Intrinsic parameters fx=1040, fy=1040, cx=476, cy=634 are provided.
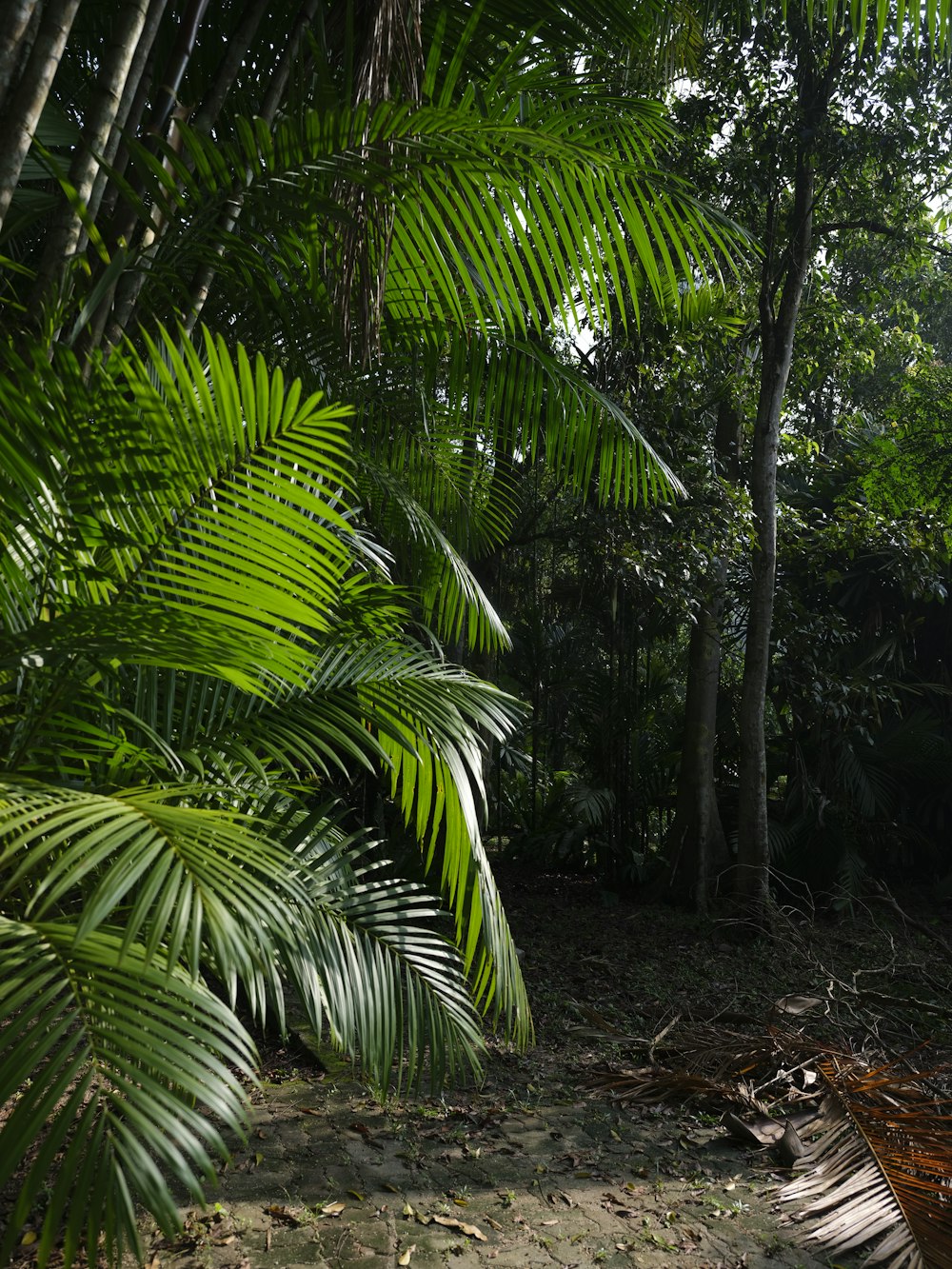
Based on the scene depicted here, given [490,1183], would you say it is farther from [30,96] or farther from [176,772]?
[30,96]

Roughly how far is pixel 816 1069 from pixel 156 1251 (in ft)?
8.64

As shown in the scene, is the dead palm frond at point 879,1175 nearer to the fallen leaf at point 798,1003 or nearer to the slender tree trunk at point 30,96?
the fallen leaf at point 798,1003

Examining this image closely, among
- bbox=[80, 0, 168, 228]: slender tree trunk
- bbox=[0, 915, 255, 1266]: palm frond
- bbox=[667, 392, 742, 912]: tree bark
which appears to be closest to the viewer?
bbox=[0, 915, 255, 1266]: palm frond

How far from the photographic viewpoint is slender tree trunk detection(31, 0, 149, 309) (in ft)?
7.38

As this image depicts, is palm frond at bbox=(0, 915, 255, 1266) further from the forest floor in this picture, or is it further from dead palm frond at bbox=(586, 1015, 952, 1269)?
dead palm frond at bbox=(586, 1015, 952, 1269)

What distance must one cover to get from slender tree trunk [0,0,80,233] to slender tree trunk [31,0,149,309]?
0.13 meters

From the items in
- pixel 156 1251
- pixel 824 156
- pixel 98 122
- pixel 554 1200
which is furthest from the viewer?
pixel 824 156

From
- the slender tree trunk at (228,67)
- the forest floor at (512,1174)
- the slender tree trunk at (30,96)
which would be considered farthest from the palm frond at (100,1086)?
the slender tree trunk at (228,67)

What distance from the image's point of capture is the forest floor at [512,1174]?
2.71 m

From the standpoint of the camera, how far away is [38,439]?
180 centimetres

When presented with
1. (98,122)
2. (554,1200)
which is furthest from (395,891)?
(98,122)

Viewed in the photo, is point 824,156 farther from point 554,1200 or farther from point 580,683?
point 554,1200

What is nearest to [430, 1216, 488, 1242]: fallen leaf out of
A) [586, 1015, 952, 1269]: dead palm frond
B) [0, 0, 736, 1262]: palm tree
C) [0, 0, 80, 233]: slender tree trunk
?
[0, 0, 736, 1262]: palm tree

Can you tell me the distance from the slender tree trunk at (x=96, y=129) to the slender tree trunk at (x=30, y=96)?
127 millimetres
